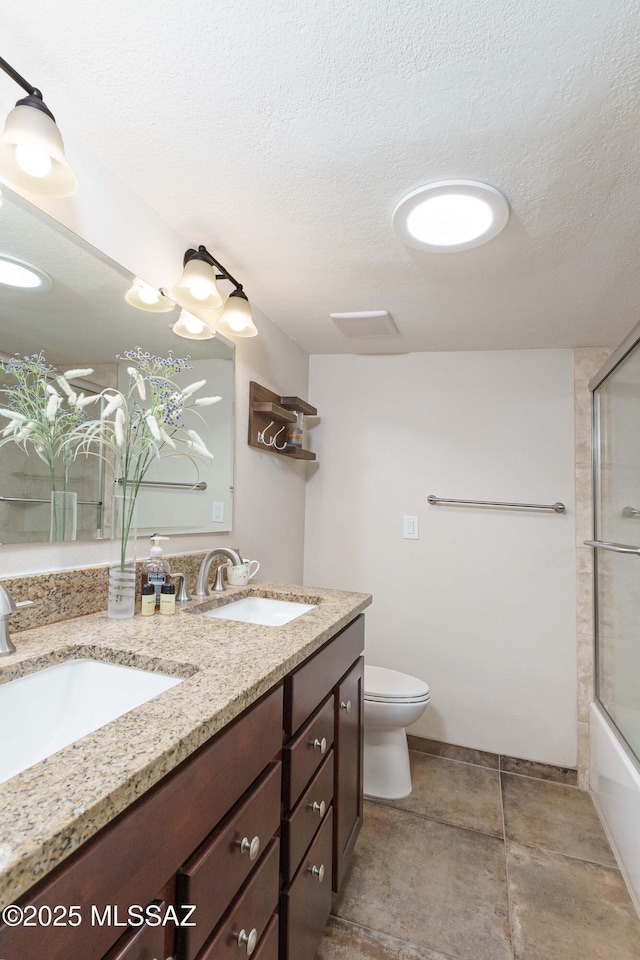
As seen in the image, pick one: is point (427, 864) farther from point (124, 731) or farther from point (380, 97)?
point (380, 97)

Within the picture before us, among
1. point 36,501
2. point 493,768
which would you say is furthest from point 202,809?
point 493,768

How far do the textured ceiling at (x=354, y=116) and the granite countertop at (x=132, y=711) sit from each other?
3.70 feet

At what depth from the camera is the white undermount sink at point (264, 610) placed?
5.03 ft

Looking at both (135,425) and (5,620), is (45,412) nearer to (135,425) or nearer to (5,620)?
(135,425)

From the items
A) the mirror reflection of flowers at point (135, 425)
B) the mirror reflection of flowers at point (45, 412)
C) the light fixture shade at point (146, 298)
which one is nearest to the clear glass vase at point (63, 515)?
the mirror reflection of flowers at point (45, 412)

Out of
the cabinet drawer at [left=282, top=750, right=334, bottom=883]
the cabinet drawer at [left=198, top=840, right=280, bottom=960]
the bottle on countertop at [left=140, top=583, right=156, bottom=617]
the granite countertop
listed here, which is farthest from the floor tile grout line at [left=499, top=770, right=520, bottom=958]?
the bottle on countertop at [left=140, top=583, right=156, bottom=617]

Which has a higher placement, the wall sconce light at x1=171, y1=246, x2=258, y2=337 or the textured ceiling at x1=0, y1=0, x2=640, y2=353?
the textured ceiling at x1=0, y1=0, x2=640, y2=353

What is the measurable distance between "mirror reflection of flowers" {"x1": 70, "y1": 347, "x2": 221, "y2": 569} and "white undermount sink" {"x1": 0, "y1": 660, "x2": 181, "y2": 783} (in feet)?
1.12

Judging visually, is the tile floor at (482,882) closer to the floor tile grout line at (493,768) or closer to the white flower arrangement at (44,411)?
the floor tile grout line at (493,768)

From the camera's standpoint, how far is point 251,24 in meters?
0.83

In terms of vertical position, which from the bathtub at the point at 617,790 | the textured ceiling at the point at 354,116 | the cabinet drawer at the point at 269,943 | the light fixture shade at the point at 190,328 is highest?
the textured ceiling at the point at 354,116

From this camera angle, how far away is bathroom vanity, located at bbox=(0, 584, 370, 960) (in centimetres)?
46

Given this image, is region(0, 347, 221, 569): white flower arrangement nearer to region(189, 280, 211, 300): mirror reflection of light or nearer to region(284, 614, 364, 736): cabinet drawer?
region(189, 280, 211, 300): mirror reflection of light

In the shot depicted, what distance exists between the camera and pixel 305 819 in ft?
3.55
